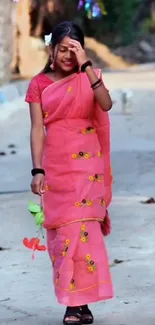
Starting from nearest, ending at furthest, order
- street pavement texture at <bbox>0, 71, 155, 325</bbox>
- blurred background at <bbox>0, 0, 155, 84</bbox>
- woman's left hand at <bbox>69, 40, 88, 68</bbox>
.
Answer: woman's left hand at <bbox>69, 40, 88, 68</bbox> < street pavement texture at <bbox>0, 71, 155, 325</bbox> < blurred background at <bbox>0, 0, 155, 84</bbox>

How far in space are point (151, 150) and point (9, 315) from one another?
737 cm

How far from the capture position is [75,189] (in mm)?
4766

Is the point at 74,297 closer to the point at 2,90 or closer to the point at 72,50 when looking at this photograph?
the point at 72,50

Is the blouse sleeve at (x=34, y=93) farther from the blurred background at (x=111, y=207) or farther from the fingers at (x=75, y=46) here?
the blurred background at (x=111, y=207)

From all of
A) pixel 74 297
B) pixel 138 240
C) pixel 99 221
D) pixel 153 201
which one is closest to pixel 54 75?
pixel 99 221

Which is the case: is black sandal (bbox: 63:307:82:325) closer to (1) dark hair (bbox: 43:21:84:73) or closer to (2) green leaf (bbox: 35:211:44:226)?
(2) green leaf (bbox: 35:211:44:226)

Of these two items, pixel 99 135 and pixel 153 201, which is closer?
pixel 99 135

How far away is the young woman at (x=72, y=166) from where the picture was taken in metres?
4.71

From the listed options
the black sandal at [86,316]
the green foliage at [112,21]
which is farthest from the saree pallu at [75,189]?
the green foliage at [112,21]

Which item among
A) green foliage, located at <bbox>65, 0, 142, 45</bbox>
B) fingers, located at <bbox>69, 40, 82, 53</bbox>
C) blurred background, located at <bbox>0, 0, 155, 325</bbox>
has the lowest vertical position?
green foliage, located at <bbox>65, 0, 142, 45</bbox>

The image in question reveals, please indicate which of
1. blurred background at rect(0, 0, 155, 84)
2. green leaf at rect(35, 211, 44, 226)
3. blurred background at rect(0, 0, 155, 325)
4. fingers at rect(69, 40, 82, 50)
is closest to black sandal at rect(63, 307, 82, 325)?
blurred background at rect(0, 0, 155, 325)

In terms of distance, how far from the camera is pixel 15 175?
35.3 ft

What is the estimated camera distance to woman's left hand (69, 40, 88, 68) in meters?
4.62

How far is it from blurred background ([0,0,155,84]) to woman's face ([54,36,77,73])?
12793mm
